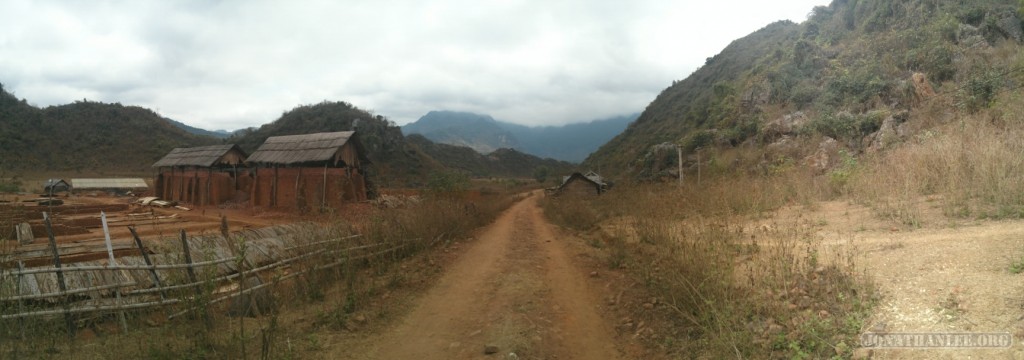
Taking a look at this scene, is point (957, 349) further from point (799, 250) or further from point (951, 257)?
point (799, 250)

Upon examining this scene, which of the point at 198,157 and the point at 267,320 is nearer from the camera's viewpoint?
the point at 267,320

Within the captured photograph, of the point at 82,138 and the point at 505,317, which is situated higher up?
the point at 82,138

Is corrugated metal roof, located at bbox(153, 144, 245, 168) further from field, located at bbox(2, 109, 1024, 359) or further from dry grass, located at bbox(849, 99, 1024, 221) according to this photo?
dry grass, located at bbox(849, 99, 1024, 221)

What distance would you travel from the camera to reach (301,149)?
21969mm

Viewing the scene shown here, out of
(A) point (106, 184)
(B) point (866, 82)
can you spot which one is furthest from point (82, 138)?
(B) point (866, 82)

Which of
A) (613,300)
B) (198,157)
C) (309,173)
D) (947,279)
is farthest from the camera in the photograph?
(198,157)

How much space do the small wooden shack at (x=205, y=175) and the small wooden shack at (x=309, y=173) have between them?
3.18 meters

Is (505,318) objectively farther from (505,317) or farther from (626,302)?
(626,302)

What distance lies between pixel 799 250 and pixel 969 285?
2106mm

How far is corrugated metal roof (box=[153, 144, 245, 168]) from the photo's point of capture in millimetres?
26125

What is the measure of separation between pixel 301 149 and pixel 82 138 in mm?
52244

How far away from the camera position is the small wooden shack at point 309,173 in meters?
20.4

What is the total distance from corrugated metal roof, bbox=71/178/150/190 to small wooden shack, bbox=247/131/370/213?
21880 mm

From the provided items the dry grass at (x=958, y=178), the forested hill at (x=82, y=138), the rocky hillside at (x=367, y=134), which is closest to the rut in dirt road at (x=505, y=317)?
the dry grass at (x=958, y=178)
